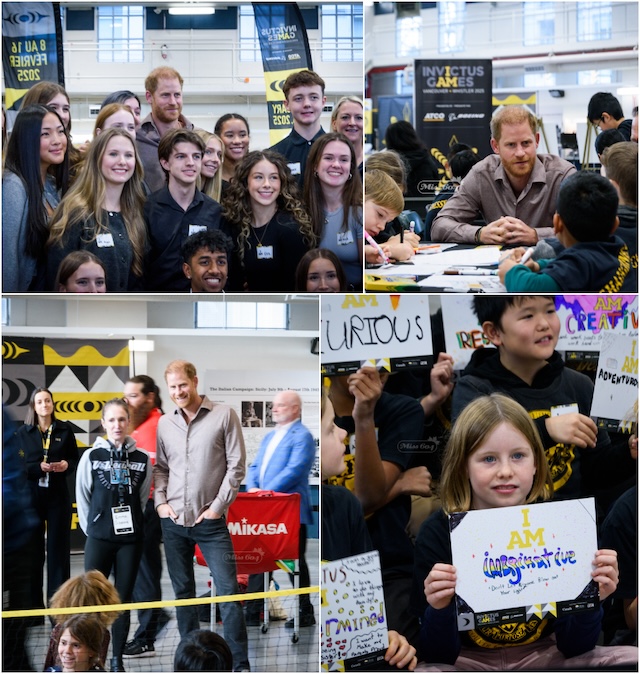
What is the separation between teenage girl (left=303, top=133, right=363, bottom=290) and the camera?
118 inches

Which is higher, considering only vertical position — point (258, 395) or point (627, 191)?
point (627, 191)

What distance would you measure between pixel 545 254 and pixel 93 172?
5.17ft

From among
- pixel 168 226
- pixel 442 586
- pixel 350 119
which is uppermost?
pixel 350 119

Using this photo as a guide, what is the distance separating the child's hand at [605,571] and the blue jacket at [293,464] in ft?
3.37

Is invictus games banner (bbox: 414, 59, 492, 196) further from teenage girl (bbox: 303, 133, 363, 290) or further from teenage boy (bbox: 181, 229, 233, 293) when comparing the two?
teenage boy (bbox: 181, 229, 233, 293)

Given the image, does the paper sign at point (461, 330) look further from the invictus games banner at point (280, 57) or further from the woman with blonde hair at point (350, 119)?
the invictus games banner at point (280, 57)

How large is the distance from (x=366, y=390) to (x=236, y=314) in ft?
1.77

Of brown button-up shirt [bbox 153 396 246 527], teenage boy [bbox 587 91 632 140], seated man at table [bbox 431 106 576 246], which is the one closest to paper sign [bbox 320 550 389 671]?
brown button-up shirt [bbox 153 396 246 527]

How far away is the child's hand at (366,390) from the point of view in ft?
9.82

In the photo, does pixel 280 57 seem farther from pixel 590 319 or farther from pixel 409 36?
pixel 409 36

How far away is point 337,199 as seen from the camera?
9.88ft

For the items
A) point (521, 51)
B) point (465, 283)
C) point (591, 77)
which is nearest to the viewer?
point (465, 283)

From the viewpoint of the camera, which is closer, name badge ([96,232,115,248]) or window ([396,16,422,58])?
name badge ([96,232,115,248])

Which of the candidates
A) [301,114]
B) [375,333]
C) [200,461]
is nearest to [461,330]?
[375,333]
